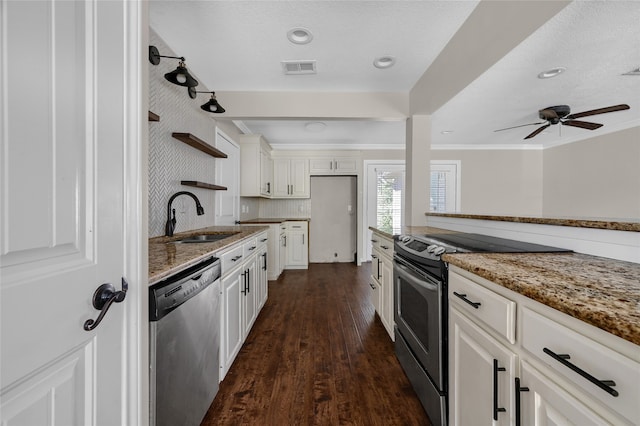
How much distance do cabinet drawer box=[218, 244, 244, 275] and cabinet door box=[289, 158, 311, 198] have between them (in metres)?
3.12

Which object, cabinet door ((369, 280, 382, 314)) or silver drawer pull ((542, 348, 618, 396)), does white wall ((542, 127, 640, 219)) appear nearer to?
cabinet door ((369, 280, 382, 314))

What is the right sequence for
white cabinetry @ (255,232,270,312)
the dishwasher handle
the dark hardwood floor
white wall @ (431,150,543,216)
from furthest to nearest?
1. white wall @ (431,150,543,216)
2. white cabinetry @ (255,232,270,312)
3. the dark hardwood floor
4. the dishwasher handle

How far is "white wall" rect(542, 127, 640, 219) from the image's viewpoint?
3787 millimetres

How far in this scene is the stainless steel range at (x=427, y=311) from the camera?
1240mm

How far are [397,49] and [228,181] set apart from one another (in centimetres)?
254

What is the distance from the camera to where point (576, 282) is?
2.49ft

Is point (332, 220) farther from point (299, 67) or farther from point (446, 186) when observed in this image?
point (299, 67)

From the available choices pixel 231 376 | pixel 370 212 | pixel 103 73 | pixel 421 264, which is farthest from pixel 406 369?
pixel 370 212

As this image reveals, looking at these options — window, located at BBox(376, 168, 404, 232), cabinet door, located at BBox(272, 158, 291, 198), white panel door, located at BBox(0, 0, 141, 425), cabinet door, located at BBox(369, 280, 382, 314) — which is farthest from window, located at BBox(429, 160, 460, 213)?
white panel door, located at BBox(0, 0, 141, 425)

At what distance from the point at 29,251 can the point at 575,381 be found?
49.5 inches

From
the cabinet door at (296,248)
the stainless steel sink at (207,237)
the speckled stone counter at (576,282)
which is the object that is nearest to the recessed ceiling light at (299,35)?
the stainless steel sink at (207,237)

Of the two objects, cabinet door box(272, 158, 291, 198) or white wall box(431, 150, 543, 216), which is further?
white wall box(431, 150, 543, 216)

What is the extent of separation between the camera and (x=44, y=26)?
57 centimetres

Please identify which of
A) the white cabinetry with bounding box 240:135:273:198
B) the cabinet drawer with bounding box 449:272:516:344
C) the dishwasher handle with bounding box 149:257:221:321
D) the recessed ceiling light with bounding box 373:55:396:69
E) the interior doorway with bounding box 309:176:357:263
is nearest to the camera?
the cabinet drawer with bounding box 449:272:516:344
